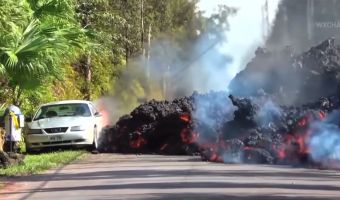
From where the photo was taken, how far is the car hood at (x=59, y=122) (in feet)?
59.6

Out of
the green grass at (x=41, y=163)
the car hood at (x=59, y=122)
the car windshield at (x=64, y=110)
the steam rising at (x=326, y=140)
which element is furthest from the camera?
the car windshield at (x=64, y=110)

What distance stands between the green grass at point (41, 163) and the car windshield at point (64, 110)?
1555mm

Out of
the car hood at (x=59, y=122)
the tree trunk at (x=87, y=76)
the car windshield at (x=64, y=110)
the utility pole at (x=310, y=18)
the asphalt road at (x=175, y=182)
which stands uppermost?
the utility pole at (x=310, y=18)

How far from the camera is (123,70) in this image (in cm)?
2981

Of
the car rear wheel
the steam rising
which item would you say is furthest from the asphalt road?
the car rear wheel

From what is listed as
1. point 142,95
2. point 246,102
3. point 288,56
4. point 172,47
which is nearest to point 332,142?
point 246,102

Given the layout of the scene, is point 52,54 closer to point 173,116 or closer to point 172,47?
point 173,116

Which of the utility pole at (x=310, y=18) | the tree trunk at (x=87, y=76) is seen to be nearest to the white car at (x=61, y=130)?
the tree trunk at (x=87, y=76)

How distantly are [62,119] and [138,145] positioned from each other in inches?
82.9

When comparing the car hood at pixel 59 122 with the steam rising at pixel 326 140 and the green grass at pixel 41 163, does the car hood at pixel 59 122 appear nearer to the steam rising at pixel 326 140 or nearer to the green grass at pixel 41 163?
the green grass at pixel 41 163

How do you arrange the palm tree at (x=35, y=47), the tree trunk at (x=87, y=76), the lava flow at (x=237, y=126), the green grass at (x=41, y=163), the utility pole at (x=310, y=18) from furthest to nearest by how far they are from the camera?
the tree trunk at (x=87, y=76)
the utility pole at (x=310, y=18)
the lava flow at (x=237, y=126)
the palm tree at (x=35, y=47)
the green grass at (x=41, y=163)

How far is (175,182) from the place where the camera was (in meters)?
11.4

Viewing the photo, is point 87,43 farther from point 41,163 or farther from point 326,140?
point 326,140

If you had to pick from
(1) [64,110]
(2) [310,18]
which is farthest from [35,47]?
(2) [310,18]
